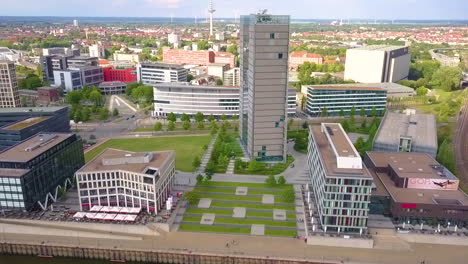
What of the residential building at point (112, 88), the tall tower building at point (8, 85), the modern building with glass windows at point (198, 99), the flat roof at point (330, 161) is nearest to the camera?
the flat roof at point (330, 161)

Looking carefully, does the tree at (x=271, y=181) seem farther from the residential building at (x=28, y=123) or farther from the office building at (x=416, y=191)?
→ the residential building at (x=28, y=123)

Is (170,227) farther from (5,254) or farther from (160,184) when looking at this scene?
(5,254)

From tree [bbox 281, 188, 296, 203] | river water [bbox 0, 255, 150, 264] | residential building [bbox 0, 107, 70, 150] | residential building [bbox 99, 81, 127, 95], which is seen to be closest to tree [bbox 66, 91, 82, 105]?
residential building [bbox 99, 81, 127, 95]

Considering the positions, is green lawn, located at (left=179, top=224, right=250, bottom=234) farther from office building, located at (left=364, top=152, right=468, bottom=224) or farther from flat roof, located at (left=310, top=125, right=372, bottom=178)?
office building, located at (left=364, top=152, right=468, bottom=224)

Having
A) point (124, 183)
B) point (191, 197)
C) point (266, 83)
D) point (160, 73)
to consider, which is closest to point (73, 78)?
point (160, 73)

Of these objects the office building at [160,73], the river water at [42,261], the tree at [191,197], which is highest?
the office building at [160,73]

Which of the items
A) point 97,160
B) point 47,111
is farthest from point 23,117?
point 97,160

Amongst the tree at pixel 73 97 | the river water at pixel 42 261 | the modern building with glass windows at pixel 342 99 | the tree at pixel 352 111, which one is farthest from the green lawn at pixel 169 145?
the tree at pixel 352 111
